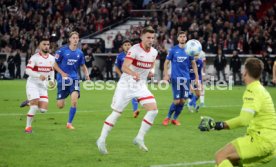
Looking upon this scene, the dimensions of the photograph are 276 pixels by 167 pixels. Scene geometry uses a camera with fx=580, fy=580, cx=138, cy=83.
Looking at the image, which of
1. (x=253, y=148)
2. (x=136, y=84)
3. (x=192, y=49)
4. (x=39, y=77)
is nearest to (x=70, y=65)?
(x=39, y=77)

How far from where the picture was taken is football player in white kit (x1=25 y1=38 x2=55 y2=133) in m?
13.9

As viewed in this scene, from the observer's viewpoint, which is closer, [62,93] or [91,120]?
[62,93]

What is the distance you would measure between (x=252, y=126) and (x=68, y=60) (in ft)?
27.9

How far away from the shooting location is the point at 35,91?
45.9ft

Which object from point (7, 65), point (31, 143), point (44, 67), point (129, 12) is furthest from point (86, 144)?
point (129, 12)

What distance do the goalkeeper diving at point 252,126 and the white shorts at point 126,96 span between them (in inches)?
164

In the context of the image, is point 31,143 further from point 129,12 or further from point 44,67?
point 129,12

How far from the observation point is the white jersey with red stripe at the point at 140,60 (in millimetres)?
11508

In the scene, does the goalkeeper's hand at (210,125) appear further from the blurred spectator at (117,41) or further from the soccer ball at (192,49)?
the blurred spectator at (117,41)

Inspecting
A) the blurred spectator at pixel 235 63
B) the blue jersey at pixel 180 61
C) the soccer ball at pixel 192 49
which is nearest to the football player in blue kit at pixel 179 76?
the blue jersey at pixel 180 61

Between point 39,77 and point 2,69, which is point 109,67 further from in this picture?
point 39,77

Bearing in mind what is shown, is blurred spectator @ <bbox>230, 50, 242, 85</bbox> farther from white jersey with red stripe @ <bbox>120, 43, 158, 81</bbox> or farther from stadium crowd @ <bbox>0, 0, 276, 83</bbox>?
white jersey with red stripe @ <bbox>120, 43, 158, 81</bbox>

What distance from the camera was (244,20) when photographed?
34.3 m

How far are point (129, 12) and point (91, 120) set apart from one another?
27029 millimetres
